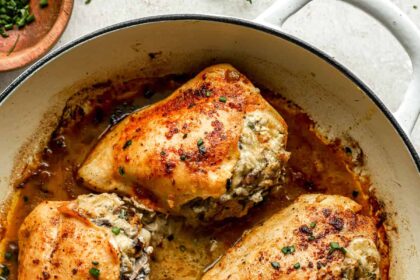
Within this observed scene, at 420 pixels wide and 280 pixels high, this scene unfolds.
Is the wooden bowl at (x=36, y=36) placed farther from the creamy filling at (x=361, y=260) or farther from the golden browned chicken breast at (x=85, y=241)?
the creamy filling at (x=361, y=260)

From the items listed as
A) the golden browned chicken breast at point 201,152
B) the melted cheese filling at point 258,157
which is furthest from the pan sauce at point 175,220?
the melted cheese filling at point 258,157

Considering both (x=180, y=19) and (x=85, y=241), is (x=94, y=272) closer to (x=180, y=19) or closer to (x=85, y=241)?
(x=85, y=241)

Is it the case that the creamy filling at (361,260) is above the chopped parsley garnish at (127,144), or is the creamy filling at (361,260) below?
below

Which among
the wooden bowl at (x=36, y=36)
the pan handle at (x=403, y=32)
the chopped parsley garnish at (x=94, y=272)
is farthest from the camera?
the wooden bowl at (x=36, y=36)

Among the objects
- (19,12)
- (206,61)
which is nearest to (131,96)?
(206,61)

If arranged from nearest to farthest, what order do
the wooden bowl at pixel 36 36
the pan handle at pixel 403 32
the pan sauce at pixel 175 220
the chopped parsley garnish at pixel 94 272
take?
the chopped parsley garnish at pixel 94 272, the pan handle at pixel 403 32, the wooden bowl at pixel 36 36, the pan sauce at pixel 175 220

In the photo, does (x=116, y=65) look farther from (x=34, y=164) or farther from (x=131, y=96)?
(x=34, y=164)

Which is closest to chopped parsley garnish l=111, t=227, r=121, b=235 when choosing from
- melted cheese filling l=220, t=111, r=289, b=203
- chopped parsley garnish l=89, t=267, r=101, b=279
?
chopped parsley garnish l=89, t=267, r=101, b=279

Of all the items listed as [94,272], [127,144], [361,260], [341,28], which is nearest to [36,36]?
[127,144]
